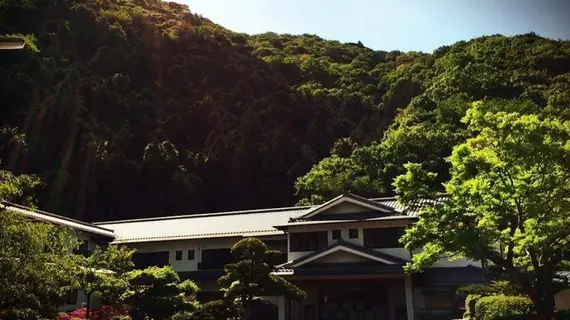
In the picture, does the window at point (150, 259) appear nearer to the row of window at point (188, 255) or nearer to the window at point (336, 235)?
the row of window at point (188, 255)

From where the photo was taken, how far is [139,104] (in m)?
58.9

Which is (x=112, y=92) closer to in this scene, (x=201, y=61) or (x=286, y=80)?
(x=201, y=61)

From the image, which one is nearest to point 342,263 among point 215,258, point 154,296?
point 215,258

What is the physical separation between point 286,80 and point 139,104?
26.3m

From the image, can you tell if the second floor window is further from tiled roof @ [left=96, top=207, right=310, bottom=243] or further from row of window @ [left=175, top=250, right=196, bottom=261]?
tiled roof @ [left=96, top=207, right=310, bottom=243]

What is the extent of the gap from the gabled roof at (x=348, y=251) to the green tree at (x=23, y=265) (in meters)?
14.0

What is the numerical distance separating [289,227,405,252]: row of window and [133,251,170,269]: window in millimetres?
8849

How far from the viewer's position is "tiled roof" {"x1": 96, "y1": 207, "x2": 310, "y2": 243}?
29.3 meters

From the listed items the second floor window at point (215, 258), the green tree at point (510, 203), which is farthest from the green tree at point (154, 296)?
the second floor window at point (215, 258)

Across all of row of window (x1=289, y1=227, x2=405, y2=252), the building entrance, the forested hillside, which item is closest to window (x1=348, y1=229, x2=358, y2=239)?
row of window (x1=289, y1=227, x2=405, y2=252)

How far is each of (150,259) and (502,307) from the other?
2205 cm

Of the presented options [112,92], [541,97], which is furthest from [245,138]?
[541,97]

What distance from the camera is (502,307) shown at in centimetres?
1506

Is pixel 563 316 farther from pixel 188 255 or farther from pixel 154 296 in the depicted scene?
pixel 188 255
